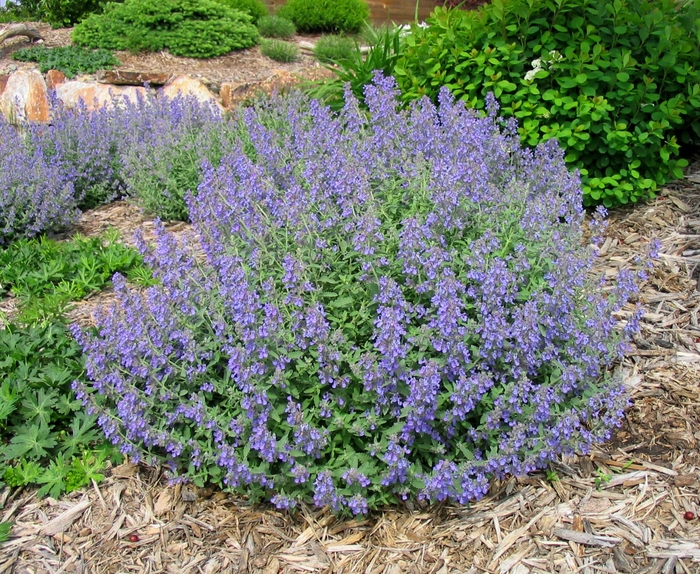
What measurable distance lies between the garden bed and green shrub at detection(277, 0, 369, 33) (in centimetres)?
955

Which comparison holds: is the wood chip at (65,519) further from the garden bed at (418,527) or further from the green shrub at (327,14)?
the green shrub at (327,14)

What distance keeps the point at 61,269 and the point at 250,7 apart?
787 cm

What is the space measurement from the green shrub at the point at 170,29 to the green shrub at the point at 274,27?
986mm

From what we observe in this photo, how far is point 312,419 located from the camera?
270 cm

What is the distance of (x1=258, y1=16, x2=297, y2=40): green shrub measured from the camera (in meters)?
10.6

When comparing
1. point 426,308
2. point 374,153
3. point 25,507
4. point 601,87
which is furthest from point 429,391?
point 601,87

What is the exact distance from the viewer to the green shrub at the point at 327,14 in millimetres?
11125

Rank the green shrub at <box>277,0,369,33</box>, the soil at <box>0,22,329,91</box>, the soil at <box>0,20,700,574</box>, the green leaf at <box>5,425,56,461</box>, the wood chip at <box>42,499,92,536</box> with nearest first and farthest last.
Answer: the soil at <box>0,20,700,574</box> → the wood chip at <box>42,499,92,536</box> → the green leaf at <box>5,425,56,461</box> → the soil at <box>0,22,329,91</box> → the green shrub at <box>277,0,369,33</box>

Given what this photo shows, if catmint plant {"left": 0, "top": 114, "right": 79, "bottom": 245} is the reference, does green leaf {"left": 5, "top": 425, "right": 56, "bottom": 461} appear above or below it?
below

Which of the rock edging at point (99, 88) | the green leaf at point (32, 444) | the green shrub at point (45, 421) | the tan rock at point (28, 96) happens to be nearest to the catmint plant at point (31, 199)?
the green shrub at point (45, 421)

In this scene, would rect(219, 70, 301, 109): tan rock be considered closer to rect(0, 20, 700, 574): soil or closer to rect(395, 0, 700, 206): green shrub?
rect(395, 0, 700, 206): green shrub

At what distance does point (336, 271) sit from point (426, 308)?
41 cm

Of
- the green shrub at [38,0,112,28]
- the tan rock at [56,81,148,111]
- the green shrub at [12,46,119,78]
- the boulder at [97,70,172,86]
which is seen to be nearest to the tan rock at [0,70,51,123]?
the tan rock at [56,81,148,111]

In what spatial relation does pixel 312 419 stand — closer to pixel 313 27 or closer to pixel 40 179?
pixel 40 179
